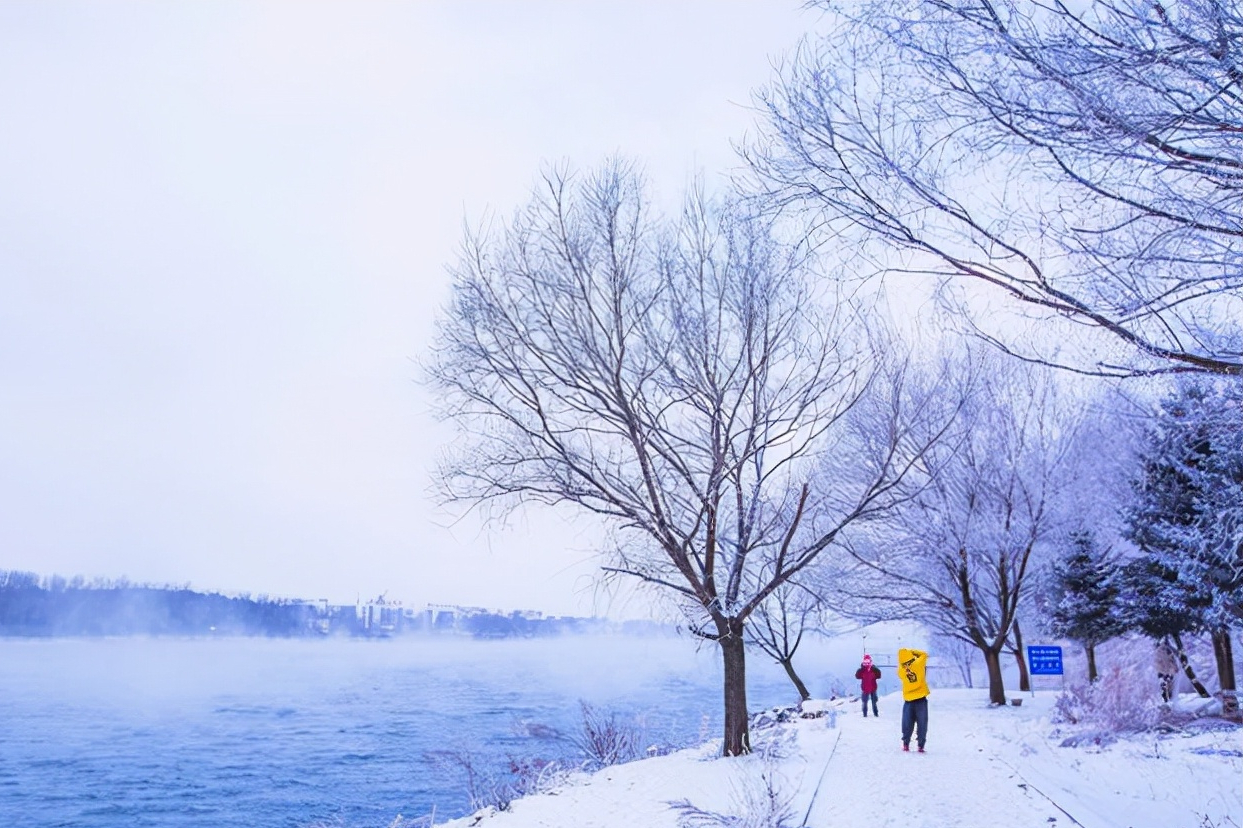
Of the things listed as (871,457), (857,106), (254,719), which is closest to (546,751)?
(871,457)

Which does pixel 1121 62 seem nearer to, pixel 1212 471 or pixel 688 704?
pixel 1212 471

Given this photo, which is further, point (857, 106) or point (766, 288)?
point (766, 288)

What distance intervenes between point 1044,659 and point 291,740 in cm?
3471

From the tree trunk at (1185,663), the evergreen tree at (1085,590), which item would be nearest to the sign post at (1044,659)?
the evergreen tree at (1085,590)

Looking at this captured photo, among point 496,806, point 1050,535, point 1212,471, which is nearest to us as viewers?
point 496,806

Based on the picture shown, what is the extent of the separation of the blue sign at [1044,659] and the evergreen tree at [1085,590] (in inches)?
53.8

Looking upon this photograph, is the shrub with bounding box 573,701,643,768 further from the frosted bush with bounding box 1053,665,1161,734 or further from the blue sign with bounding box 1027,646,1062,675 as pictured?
the blue sign with bounding box 1027,646,1062,675

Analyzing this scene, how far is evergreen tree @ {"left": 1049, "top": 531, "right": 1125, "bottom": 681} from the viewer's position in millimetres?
21875

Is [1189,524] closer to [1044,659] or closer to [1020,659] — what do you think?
[1044,659]

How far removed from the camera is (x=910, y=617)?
24.5 m

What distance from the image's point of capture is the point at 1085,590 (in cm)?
2236

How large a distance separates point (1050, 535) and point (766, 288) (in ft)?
45.3

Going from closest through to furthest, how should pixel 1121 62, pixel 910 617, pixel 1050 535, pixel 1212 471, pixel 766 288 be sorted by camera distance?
pixel 1121 62 → pixel 766 288 → pixel 1212 471 → pixel 1050 535 → pixel 910 617

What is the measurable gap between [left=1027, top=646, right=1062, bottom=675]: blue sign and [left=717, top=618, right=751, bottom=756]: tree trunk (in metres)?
11.3
